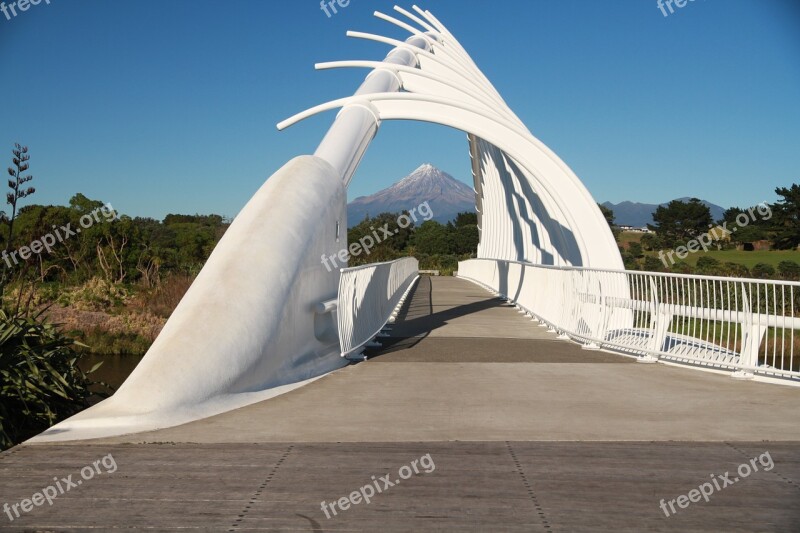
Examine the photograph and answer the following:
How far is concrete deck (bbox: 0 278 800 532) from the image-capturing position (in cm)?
419

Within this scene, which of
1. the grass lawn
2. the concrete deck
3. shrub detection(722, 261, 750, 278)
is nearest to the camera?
the concrete deck

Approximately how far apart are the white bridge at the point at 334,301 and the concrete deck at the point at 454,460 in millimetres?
404

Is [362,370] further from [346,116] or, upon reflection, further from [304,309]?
[346,116]

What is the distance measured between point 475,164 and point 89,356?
93.8 feet

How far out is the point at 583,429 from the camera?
6.38 meters

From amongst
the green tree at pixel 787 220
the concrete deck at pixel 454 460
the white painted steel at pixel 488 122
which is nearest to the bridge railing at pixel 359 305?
the concrete deck at pixel 454 460

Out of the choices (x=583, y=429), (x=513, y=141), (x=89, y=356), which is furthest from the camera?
(x=89, y=356)

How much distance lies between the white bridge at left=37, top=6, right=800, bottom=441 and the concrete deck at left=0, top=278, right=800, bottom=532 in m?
0.40

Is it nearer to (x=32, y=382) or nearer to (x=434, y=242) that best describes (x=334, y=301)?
(x=32, y=382)

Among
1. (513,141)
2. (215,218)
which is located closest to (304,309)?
(513,141)

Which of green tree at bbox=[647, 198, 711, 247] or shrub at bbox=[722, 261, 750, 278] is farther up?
green tree at bbox=[647, 198, 711, 247]

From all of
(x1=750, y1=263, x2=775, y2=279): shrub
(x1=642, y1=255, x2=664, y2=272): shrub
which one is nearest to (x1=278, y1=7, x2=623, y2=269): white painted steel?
(x1=750, y1=263, x2=775, y2=279): shrub

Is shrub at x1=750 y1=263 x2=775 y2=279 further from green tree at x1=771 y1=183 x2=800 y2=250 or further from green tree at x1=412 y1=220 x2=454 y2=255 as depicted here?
green tree at x1=412 y1=220 x2=454 y2=255

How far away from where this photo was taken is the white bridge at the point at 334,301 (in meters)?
6.96
